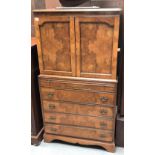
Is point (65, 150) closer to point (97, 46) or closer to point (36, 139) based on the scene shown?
point (36, 139)

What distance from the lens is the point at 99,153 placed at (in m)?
2.09

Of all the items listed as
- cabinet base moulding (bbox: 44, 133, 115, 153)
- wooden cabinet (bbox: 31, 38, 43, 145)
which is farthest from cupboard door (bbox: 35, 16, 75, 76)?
cabinet base moulding (bbox: 44, 133, 115, 153)

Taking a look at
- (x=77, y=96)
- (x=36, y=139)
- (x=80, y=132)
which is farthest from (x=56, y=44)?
(x=36, y=139)

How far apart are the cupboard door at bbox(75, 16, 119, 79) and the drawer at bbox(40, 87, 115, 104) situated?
180mm

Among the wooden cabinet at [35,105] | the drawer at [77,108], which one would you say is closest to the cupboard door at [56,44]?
the wooden cabinet at [35,105]

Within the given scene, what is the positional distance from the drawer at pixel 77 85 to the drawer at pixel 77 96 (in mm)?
43

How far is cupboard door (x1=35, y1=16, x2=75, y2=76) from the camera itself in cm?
184

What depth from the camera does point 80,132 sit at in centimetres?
212

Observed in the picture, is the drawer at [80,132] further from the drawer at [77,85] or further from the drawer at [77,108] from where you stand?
the drawer at [77,85]

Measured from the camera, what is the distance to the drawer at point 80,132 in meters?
2.05
